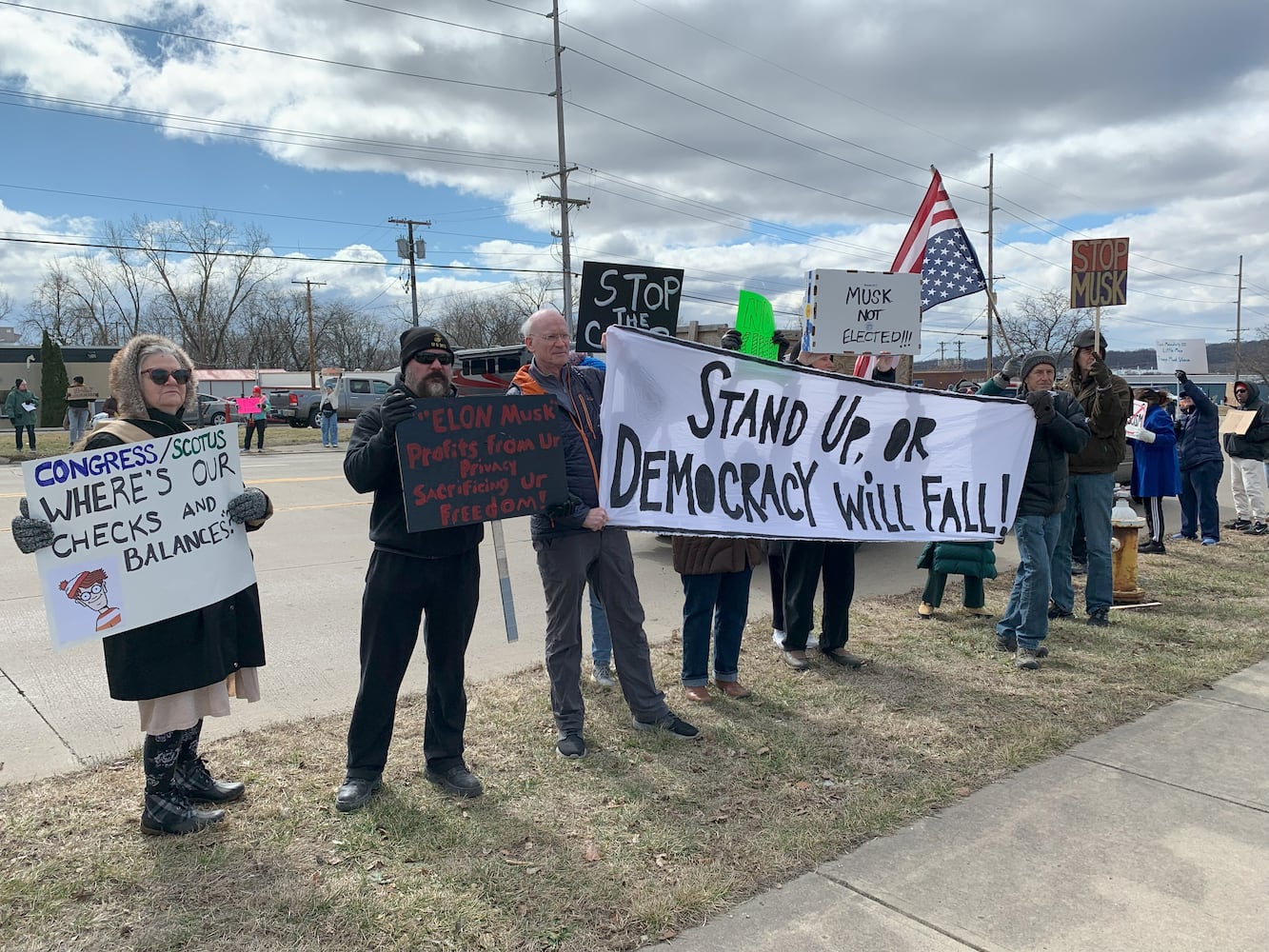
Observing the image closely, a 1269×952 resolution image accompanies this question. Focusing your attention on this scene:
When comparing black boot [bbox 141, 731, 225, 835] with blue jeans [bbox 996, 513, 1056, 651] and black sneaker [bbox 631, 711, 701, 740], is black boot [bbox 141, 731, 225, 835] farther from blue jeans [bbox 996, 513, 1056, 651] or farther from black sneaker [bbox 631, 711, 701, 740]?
blue jeans [bbox 996, 513, 1056, 651]

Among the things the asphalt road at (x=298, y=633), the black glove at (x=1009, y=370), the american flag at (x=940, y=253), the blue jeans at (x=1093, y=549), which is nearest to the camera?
the asphalt road at (x=298, y=633)

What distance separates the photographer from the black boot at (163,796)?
344 cm

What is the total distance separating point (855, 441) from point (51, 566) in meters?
3.82

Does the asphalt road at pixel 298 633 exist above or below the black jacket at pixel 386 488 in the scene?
below

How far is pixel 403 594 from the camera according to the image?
12.1 feet

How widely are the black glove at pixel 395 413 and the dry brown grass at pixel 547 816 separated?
1549 millimetres

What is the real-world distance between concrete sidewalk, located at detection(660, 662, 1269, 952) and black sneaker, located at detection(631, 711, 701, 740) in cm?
119

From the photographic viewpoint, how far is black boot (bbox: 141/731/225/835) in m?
3.44

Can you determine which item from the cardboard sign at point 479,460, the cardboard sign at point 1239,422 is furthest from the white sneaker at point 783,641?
the cardboard sign at point 1239,422

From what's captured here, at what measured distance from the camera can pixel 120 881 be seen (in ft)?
10.3

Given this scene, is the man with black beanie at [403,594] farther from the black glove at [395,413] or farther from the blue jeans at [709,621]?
the blue jeans at [709,621]

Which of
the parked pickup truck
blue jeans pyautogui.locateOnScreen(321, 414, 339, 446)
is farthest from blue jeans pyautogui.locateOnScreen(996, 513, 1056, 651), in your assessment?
the parked pickup truck

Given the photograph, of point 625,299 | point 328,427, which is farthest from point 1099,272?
point 328,427

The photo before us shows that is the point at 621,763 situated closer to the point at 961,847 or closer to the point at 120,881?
the point at 961,847
